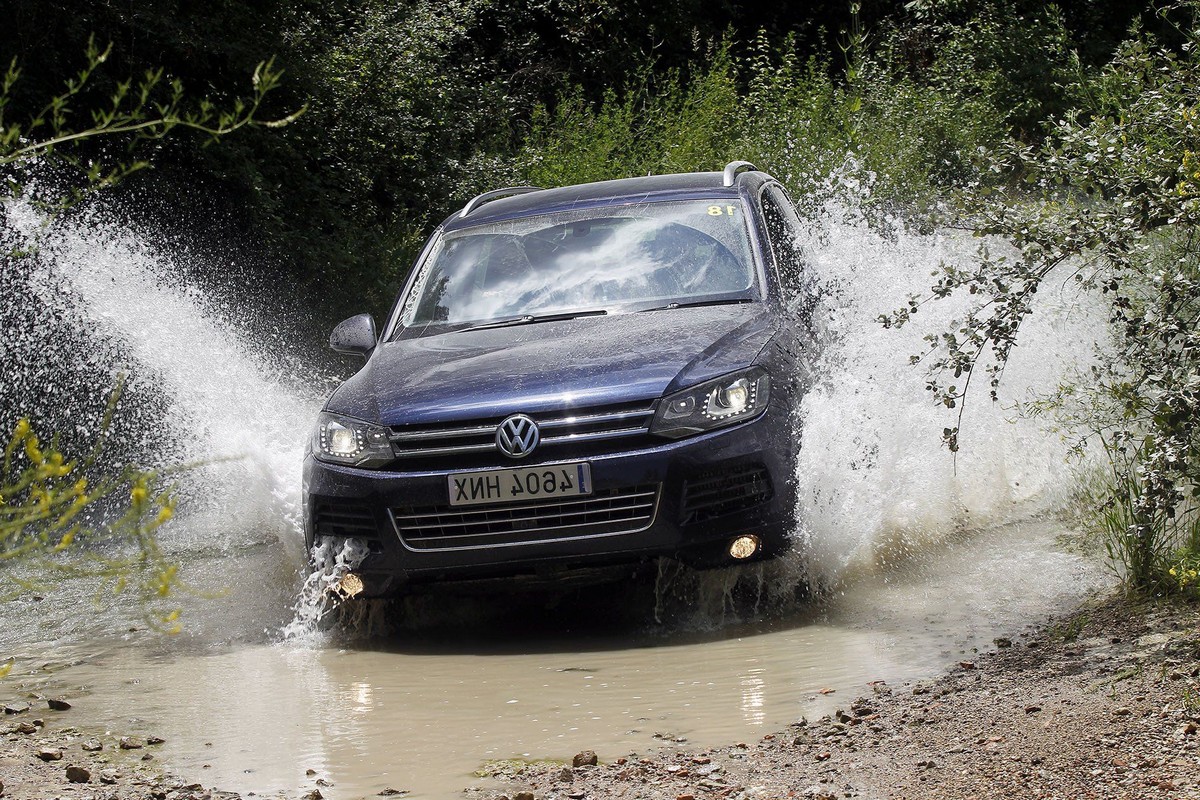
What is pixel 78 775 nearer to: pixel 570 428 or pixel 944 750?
pixel 570 428

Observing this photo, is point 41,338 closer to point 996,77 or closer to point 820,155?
point 820,155

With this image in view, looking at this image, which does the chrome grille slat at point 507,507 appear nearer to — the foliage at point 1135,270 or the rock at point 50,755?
the foliage at point 1135,270

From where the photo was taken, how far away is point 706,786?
4.06 m

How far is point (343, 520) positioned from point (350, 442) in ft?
0.99

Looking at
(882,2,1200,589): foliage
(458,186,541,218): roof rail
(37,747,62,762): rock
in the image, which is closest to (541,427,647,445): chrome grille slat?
(882,2,1200,589): foliage

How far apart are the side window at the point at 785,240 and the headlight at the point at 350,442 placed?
196cm

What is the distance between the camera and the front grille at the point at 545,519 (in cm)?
584

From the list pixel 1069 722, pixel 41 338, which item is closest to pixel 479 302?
pixel 1069 722

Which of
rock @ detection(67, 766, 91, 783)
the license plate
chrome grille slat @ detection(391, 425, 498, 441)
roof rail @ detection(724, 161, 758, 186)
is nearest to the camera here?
rock @ detection(67, 766, 91, 783)

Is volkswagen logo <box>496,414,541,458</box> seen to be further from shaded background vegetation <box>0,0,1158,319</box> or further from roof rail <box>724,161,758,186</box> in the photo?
shaded background vegetation <box>0,0,1158,319</box>

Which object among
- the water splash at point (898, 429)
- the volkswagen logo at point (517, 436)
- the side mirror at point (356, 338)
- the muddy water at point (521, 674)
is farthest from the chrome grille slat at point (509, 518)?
the side mirror at point (356, 338)

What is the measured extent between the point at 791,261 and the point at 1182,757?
13.4 ft

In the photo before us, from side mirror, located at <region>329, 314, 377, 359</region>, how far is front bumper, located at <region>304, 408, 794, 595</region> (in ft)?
4.35

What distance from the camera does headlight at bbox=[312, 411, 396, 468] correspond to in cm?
610
